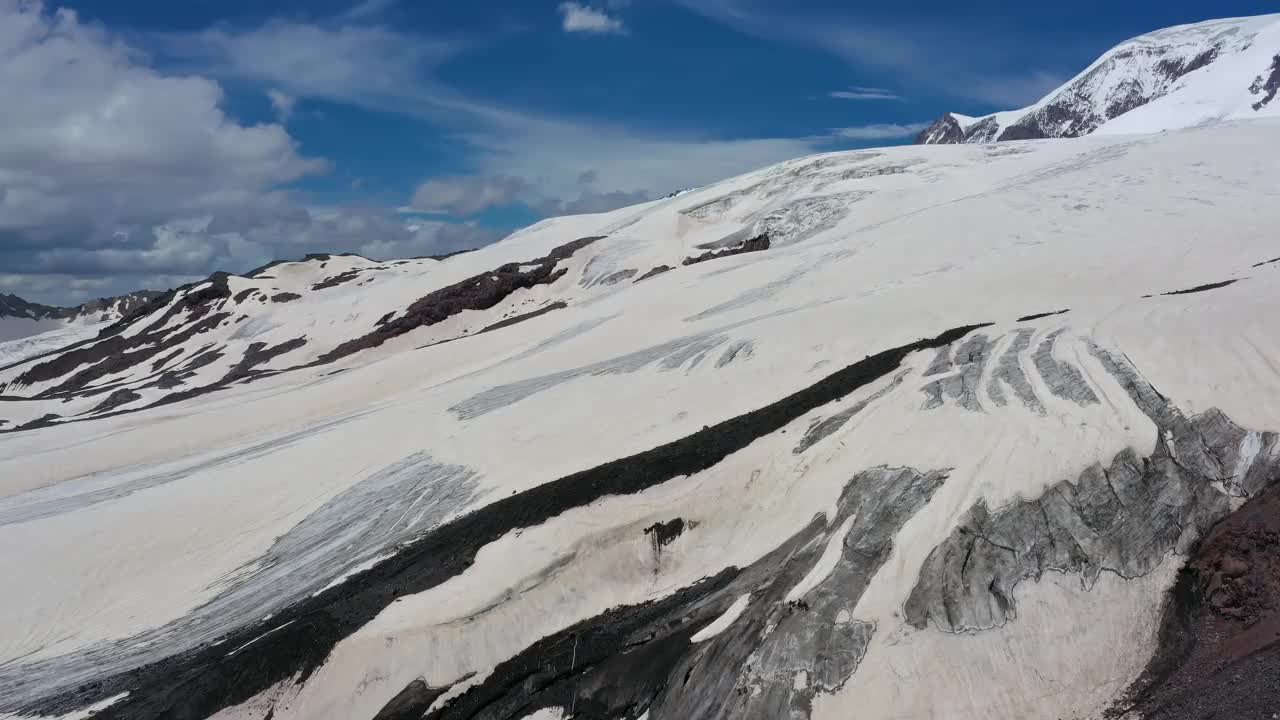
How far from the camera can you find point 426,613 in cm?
1079

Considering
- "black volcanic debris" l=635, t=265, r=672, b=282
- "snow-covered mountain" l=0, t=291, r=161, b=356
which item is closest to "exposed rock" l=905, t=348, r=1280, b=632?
"black volcanic debris" l=635, t=265, r=672, b=282

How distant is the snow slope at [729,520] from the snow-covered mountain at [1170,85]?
Answer: 161 meters

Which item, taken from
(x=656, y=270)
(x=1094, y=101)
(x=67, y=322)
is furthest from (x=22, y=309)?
(x=1094, y=101)

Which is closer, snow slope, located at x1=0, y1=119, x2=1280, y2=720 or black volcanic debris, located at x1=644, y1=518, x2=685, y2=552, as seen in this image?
snow slope, located at x1=0, y1=119, x2=1280, y2=720

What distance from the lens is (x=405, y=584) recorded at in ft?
37.3

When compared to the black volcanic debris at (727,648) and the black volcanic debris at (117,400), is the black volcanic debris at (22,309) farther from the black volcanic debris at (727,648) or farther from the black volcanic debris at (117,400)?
the black volcanic debris at (727,648)

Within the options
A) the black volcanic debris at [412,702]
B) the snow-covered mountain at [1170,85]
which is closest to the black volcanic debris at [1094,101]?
the snow-covered mountain at [1170,85]

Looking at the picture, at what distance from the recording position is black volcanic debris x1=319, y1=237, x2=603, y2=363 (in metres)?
44.4

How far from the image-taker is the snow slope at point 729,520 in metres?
9.69

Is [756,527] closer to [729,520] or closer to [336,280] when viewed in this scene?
[729,520]

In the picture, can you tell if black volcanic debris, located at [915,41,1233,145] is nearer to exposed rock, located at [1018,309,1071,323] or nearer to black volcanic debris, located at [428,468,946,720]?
exposed rock, located at [1018,309,1071,323]

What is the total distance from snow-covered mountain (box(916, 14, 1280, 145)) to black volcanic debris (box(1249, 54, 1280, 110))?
0.16 m

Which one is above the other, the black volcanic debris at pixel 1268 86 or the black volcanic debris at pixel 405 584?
the black volcanic debris at pixel 1268 86

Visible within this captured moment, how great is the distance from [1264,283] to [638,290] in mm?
20953
